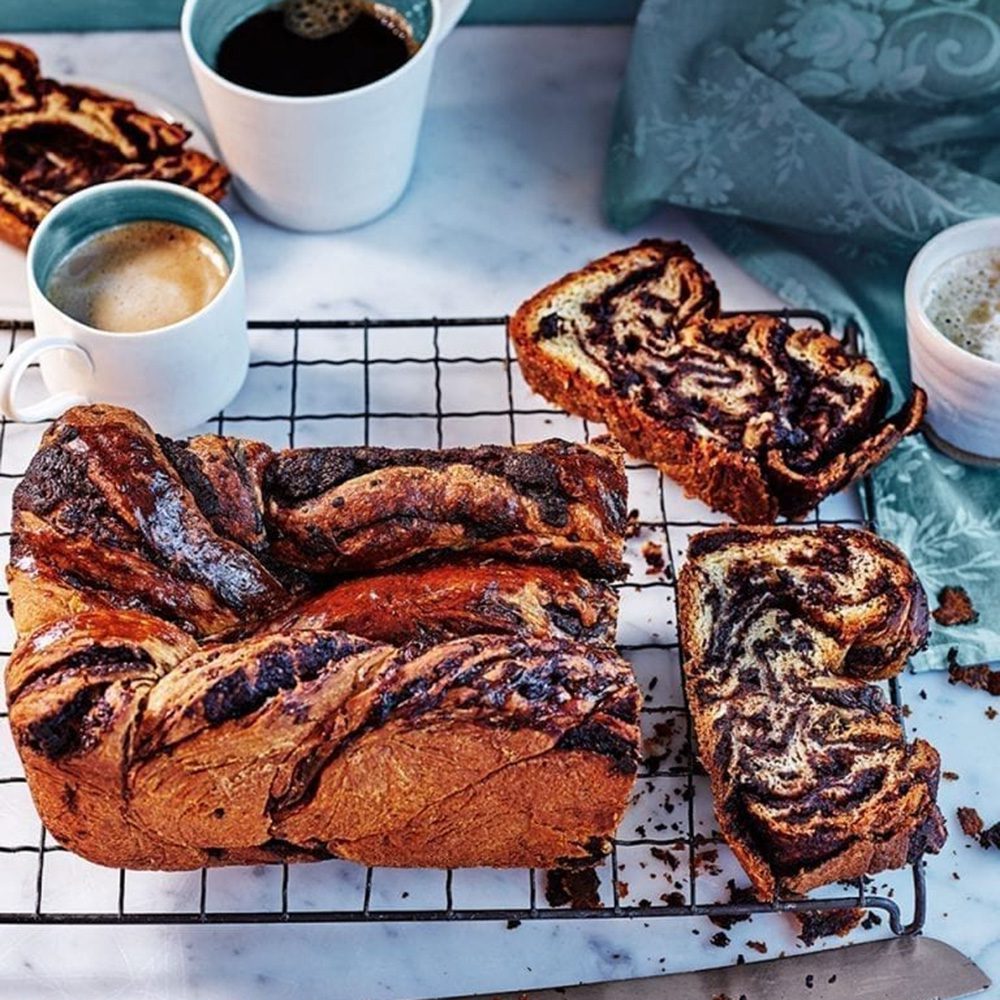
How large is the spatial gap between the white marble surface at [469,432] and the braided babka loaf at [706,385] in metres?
0.12

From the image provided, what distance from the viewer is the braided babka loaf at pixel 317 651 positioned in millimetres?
1720

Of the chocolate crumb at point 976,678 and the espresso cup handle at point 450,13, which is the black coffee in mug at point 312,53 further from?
the chocolate crumb at point 976,678

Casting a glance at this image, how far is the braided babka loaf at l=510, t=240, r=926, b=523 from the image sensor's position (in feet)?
7.61

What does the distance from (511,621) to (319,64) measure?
1.11 m

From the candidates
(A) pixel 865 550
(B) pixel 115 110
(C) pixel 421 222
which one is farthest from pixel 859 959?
(B) pixel 115 110

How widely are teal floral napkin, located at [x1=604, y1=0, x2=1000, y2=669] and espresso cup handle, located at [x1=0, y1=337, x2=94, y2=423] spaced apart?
96 cm

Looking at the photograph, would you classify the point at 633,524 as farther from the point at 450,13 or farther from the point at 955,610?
the point at 450,13

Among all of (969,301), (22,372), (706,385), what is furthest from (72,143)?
(969,301)

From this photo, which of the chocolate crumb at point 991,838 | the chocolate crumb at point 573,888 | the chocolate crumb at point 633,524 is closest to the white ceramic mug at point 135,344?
the chocolate crumb at point 633,524

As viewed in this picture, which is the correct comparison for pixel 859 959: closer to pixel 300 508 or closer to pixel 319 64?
pixel 300 508

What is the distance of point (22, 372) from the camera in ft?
7.27

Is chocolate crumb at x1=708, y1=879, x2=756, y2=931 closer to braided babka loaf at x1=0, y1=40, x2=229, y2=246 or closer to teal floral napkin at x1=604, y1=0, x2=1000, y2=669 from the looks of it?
teal floral napkin at x1=604, y1=0, x2=1000, y2=669

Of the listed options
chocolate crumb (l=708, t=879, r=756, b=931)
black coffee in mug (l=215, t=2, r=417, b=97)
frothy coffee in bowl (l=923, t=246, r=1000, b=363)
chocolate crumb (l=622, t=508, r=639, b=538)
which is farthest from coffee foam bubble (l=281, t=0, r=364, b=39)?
chocolate crumb (l=708, t=879, r=756, b=931)

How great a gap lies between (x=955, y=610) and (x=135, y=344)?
1.20 metres
